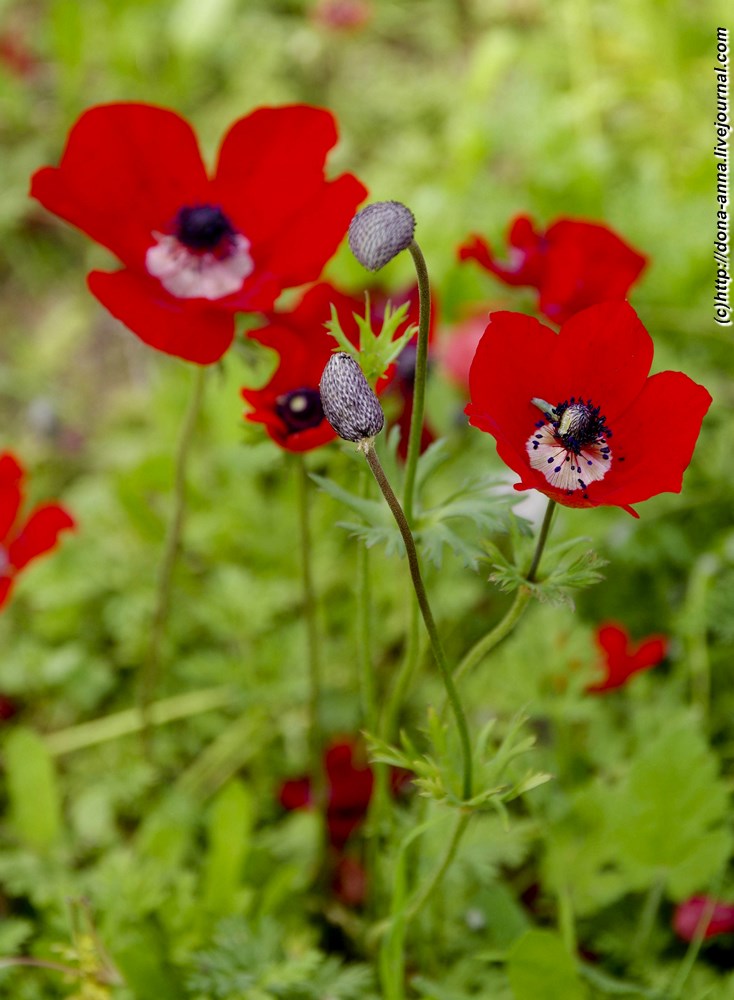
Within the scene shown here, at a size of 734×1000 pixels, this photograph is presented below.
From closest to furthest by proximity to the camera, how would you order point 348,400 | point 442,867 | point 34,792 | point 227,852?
point 348,400
point 442,867
point 227,852
point 34,792

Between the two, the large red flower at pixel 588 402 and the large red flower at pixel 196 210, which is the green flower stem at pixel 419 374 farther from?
the large red flower at pixel 196 210

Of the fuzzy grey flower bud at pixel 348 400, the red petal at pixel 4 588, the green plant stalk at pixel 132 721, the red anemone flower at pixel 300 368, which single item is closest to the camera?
the fuzzy grey flower bud at pixel 348 400

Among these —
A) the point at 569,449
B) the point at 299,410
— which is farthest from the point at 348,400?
the point at 299,410

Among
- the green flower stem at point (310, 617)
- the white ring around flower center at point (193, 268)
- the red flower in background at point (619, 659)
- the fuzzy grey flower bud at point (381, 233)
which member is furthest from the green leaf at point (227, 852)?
the fuzzy grey flower bud at point (381, 233)

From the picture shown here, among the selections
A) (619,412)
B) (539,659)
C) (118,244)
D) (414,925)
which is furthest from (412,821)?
(118,244)

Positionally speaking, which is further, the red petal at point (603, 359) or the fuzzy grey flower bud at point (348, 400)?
the red petal at point (603, 359)

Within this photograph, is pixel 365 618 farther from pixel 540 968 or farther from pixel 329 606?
pixel 329 606

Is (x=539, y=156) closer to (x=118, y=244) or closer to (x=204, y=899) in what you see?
(x=118, y=244)
